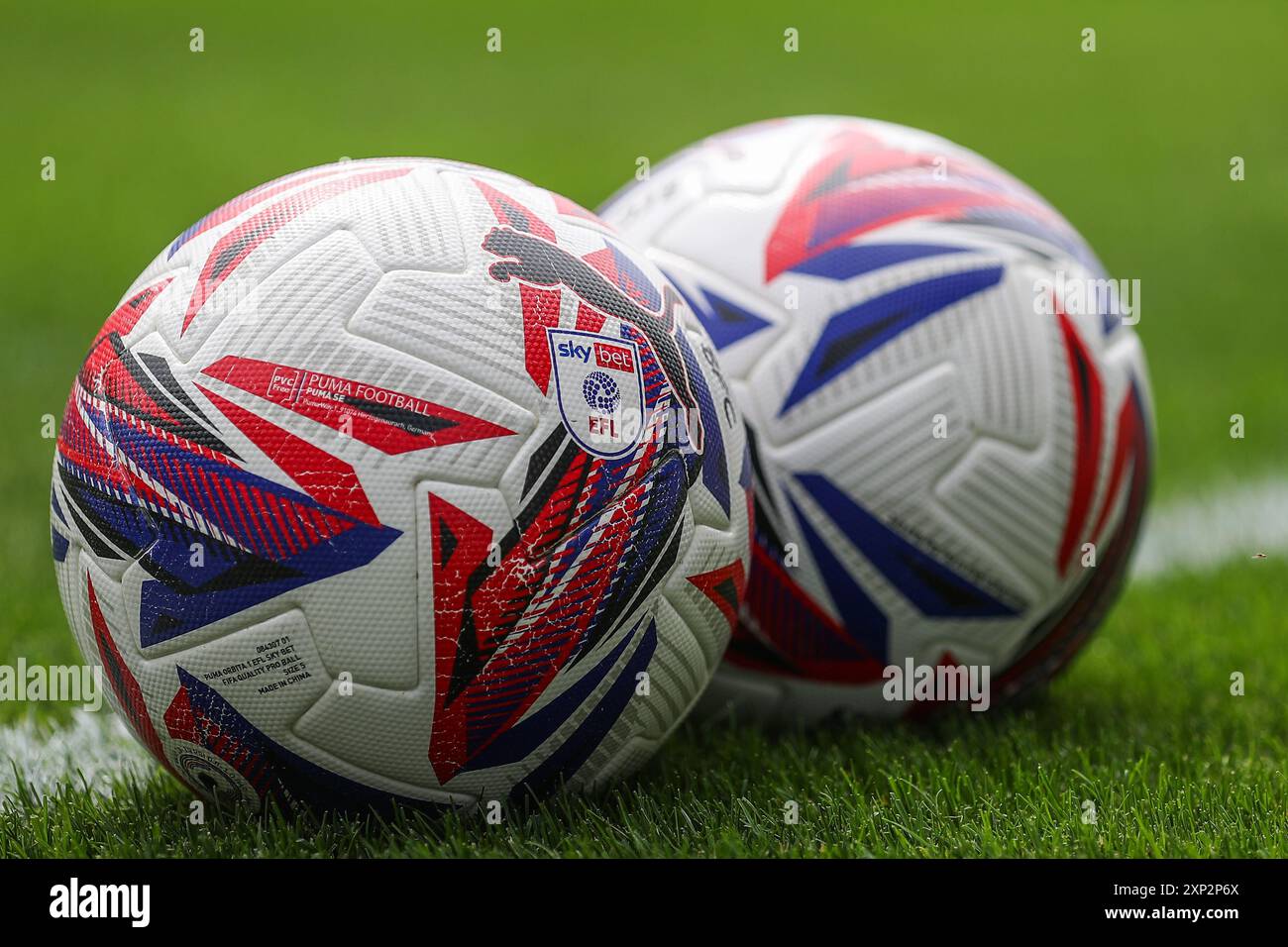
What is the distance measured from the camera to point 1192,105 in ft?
60.3

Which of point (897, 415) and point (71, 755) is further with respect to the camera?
point (71, 755)

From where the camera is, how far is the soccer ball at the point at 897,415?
378cm

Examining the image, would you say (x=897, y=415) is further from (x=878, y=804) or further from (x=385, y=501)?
(x=385, y=501)

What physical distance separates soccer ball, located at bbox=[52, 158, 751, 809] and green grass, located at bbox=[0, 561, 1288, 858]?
0.12m

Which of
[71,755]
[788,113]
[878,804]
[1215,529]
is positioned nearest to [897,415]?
[878,804]

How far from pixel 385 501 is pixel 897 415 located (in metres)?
1.47

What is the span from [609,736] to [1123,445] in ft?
5.69

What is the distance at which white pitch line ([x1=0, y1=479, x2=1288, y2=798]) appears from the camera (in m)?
3.90

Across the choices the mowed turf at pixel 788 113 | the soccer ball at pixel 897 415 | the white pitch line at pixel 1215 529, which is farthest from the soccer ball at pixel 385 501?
the white pitch line at pixel 1215 529

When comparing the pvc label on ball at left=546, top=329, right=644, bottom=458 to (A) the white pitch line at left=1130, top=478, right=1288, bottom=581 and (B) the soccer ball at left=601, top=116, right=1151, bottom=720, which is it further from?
(A) the white pitch line at left=1130, top=478, right=1288, bottom=581

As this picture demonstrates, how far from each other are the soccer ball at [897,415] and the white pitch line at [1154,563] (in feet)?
3.13

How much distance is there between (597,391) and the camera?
298cm

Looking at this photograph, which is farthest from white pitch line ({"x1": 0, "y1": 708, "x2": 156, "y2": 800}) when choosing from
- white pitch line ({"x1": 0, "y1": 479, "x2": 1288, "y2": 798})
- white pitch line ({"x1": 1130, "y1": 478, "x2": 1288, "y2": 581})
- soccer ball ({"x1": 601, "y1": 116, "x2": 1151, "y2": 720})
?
white pitch line ({"x1": 1130, "y1": 478, "x2": 1288, "y2": 581})
